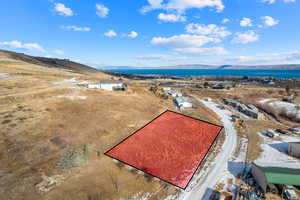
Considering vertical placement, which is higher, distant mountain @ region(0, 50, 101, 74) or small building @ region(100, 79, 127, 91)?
distant mountain @ region(0, 50, 101, 74)

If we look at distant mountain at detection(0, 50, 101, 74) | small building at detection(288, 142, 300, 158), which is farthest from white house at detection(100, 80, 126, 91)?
distant mountain at detection(0, 50, 101, 74)

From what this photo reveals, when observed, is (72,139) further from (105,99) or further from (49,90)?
(49,90)

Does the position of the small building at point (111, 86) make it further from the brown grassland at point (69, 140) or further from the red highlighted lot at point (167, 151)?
the red highlighted lot at point (167, 151)

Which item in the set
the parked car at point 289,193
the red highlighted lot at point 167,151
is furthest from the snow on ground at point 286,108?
the parked car at point 289,193

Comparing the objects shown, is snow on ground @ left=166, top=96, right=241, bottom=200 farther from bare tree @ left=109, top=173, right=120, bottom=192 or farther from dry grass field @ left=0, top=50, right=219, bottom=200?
bare tree @ left=109, top=173, right=120, bottom=192

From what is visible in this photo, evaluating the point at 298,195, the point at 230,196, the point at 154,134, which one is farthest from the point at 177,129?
the point at 298,195

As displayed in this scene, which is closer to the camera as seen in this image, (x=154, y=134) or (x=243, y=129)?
(x=154, y=134)
